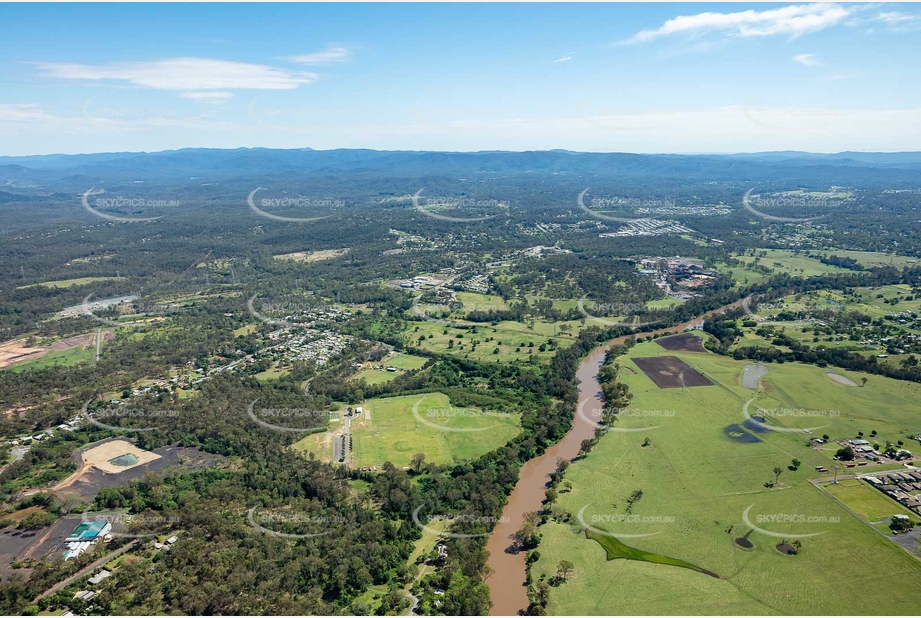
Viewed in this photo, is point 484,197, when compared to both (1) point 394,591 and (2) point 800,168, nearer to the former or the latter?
(2) point 800,168

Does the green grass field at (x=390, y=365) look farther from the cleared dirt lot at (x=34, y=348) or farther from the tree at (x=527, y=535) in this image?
the cleared dirt lot at (x=34, y=348)

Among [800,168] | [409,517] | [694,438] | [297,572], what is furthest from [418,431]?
[800,168]

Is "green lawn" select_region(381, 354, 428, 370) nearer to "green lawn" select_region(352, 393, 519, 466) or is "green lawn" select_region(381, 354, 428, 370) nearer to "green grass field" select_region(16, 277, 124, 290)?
"green lawn" select_region(352, 393, 519, 466)

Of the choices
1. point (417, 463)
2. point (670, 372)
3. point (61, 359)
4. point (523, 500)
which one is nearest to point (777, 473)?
point (523, 500)

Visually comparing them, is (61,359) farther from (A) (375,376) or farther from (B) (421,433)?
(B) (421,433)

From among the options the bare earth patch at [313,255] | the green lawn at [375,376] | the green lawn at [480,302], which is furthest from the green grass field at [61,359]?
the bare earth patch at [313,255]

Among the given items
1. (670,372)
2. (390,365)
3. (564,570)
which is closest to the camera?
(564,570)
